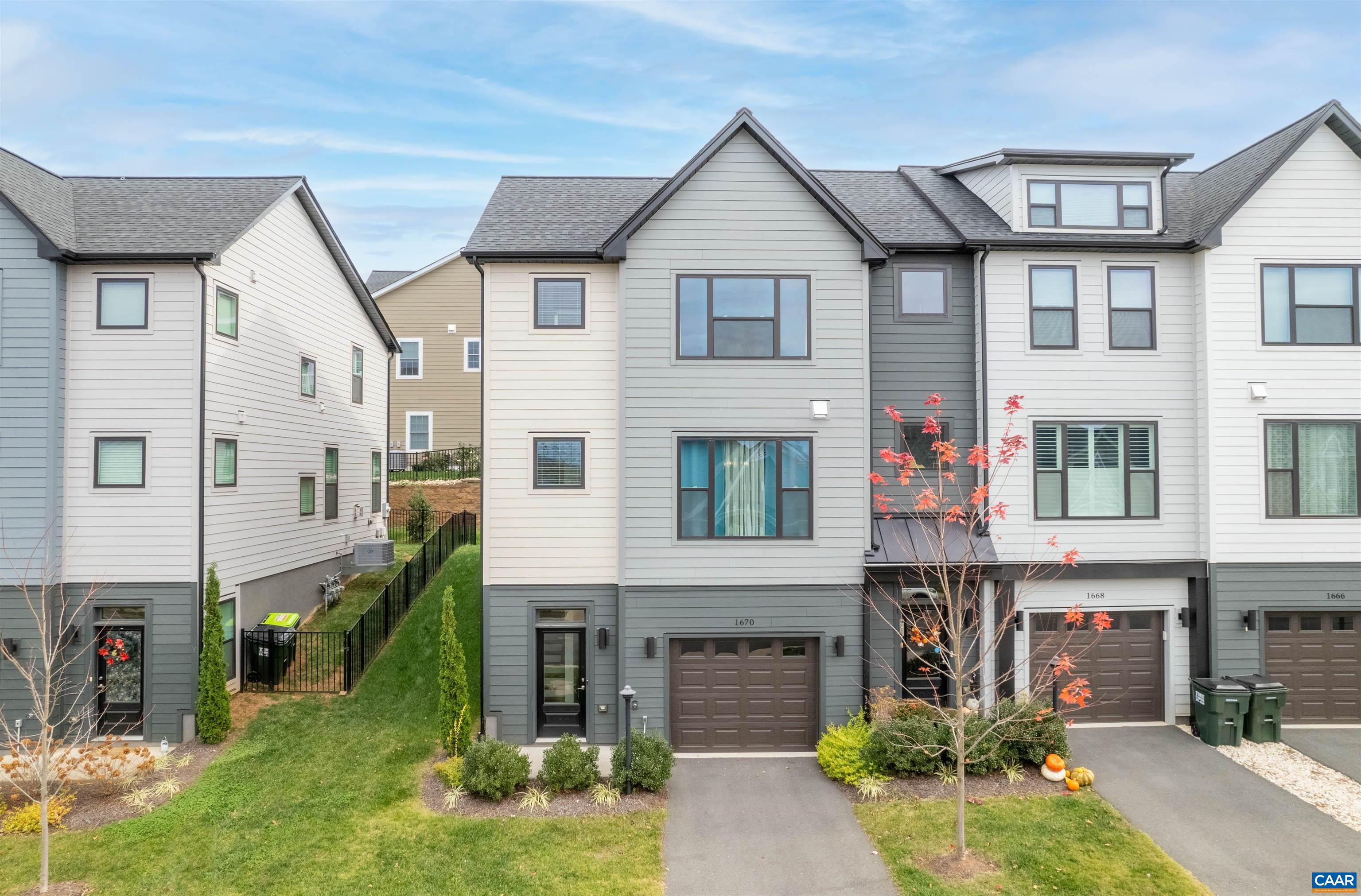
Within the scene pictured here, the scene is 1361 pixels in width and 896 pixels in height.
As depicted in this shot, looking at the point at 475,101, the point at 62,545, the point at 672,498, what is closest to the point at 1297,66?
the point at 672,498

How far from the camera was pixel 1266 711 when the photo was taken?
11227mm

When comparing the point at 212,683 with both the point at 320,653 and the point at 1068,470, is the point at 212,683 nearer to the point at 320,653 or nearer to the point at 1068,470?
the point at 320,653

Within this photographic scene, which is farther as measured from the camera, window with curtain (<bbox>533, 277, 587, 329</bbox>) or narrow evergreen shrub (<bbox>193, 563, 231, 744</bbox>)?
window with curtain (<bbox>533, 277, 587, 329</bbox>)

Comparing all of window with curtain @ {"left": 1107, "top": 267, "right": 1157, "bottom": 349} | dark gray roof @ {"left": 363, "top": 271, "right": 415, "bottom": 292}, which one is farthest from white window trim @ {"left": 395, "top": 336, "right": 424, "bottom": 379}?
window with curtain @ {"left": 1107, "top": 267, "right": 1157, "bottom": 349}

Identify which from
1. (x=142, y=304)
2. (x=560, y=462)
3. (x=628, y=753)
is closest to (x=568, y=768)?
(x=628, y=753)

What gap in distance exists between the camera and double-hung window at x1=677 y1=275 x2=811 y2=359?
1136 centimetres

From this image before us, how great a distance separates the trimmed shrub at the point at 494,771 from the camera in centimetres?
933

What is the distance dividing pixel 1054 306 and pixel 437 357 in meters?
23.2

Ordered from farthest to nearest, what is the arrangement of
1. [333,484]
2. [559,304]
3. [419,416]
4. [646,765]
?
[419,416]
[333,484]
[559,304]
[646,765]

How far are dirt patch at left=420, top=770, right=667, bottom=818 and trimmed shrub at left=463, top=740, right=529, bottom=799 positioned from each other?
153 millimetres

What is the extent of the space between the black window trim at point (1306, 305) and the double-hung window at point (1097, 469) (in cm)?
285

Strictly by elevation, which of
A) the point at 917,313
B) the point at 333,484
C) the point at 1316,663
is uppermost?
the point at 917,313

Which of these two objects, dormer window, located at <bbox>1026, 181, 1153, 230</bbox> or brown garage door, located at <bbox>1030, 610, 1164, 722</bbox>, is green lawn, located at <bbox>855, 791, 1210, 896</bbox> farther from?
dormer window, located at <bbox>1026, 181, 1153, 230</bbox>

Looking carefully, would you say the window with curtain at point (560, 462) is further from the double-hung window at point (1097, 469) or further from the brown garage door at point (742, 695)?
the double-hung window at point (1097, 469)
